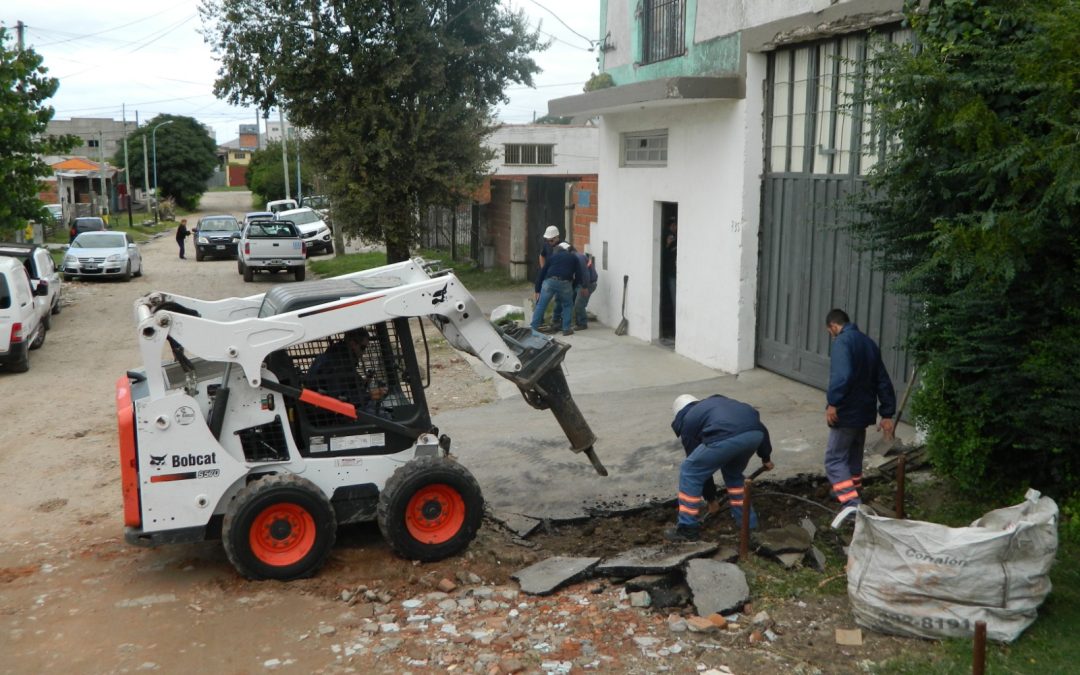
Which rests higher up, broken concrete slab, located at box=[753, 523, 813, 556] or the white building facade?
the white building facade

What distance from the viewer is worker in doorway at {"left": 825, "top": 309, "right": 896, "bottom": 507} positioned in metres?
7.54

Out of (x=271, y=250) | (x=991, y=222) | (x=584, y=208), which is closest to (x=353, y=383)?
(x=991, y=222)

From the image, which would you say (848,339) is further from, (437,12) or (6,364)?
(437,12)

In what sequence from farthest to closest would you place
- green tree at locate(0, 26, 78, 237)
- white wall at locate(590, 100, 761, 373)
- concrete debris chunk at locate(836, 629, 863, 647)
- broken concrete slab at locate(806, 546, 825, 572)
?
green tree at locate(0, 26, 78, 237) < white wall at locate(590, 100, 761, 373) < broken concrete slab at locate(806, 546, 825, 572) < concrete debris chunk at locate(836, 629, 863, 647)

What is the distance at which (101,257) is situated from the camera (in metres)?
27.9

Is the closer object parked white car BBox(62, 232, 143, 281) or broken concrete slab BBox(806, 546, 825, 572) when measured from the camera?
broken concrete slab BBox(806, 546, 825, 572)

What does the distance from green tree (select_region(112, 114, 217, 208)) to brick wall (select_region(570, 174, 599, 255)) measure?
5700cm

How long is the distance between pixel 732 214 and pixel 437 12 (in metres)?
11.0

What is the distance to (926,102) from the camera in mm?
6852

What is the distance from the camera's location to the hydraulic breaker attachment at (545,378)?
7391 mm

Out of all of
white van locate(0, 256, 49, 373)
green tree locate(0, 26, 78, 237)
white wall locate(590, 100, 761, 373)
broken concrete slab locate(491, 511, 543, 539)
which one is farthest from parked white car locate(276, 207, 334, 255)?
broken concrete slab locate(491, 511, 543, 539)

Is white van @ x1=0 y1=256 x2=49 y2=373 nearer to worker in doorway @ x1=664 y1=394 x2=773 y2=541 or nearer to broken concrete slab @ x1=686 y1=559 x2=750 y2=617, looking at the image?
worker in doorway @ x1=664 y1=394 x2=773 y2=541

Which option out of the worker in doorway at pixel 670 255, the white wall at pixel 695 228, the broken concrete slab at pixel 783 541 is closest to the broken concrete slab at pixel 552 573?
the broken concrete slab at pixel 783 541

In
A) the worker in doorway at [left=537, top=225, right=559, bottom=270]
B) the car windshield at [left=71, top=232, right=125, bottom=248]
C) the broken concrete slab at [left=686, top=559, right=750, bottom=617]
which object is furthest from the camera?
the car windshield at [left=71, top=232, right=125, bottom=248]
